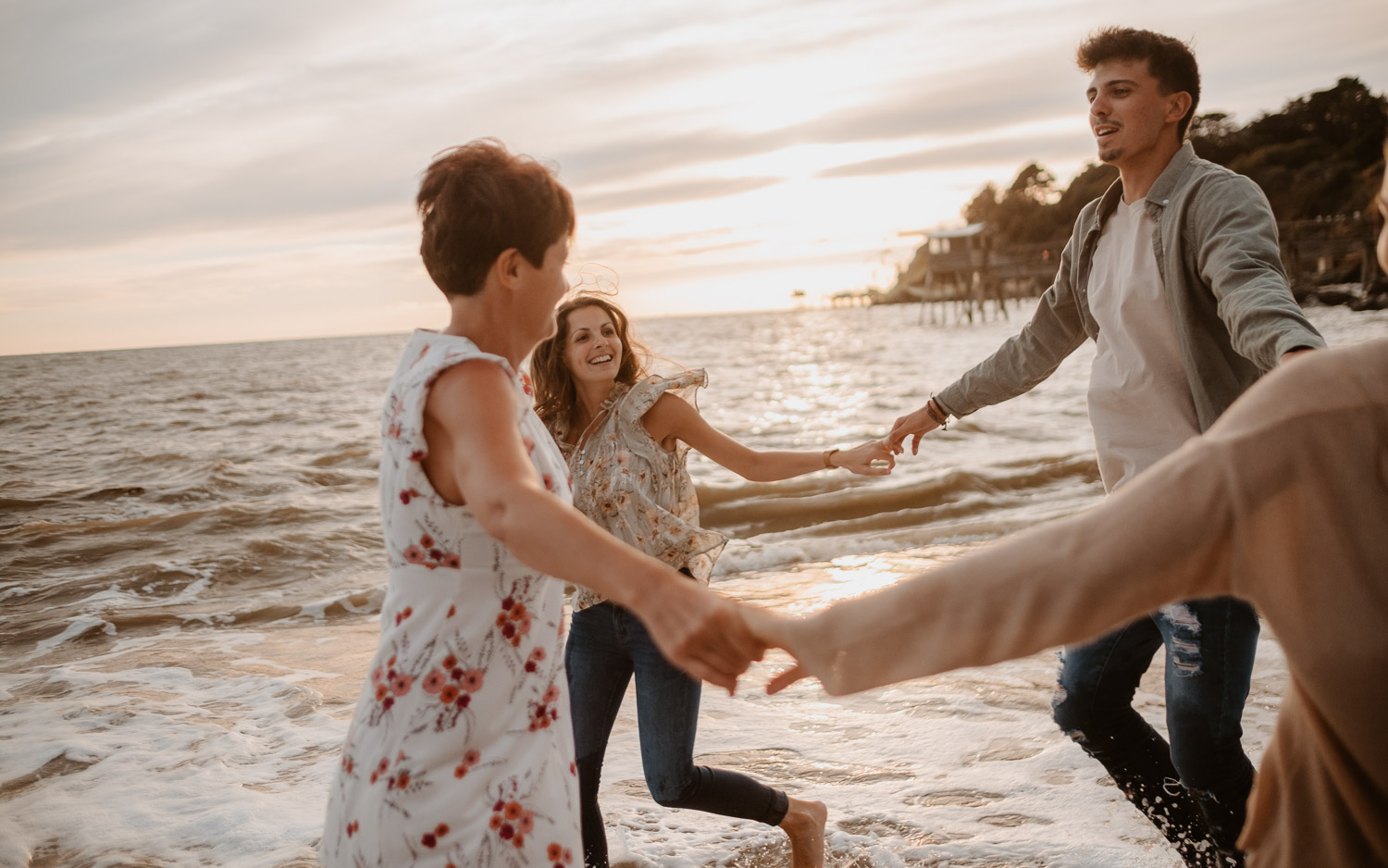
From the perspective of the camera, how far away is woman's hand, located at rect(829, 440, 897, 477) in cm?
406

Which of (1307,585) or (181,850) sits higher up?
(1307,585)

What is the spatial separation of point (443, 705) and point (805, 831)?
2104 millimetres

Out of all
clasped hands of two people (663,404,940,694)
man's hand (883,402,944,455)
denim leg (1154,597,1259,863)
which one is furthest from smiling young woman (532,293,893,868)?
clasped hands of two people (663,404,940,694)

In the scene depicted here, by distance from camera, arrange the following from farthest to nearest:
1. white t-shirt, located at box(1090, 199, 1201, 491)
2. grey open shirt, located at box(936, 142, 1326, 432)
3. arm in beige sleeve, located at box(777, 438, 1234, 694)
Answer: white t-shirt, located at box(1090, 199, 1201, 491)
grey open shirt, located at box(936, 142, 1326, 432)
arm in beige sleeve, located at box(777, 438, 1234, 694)

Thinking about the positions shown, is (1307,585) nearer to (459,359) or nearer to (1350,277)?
(459,359)

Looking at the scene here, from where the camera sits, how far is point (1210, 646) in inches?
114

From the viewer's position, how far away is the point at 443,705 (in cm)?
189

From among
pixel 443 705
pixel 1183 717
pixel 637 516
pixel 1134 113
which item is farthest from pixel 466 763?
pixel 1134 113

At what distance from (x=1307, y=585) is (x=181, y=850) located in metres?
4.65

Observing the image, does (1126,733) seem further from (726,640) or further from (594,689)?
(726,640)

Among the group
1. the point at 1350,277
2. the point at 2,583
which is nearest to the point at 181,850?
the point at 2,583

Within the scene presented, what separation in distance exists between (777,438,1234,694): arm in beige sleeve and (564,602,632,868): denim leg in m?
2.05

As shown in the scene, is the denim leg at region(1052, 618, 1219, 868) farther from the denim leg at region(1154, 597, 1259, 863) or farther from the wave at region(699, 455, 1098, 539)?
the wave at region(699, 455, 1098, 539)

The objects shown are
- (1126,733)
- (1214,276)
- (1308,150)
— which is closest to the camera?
(1214,276)
